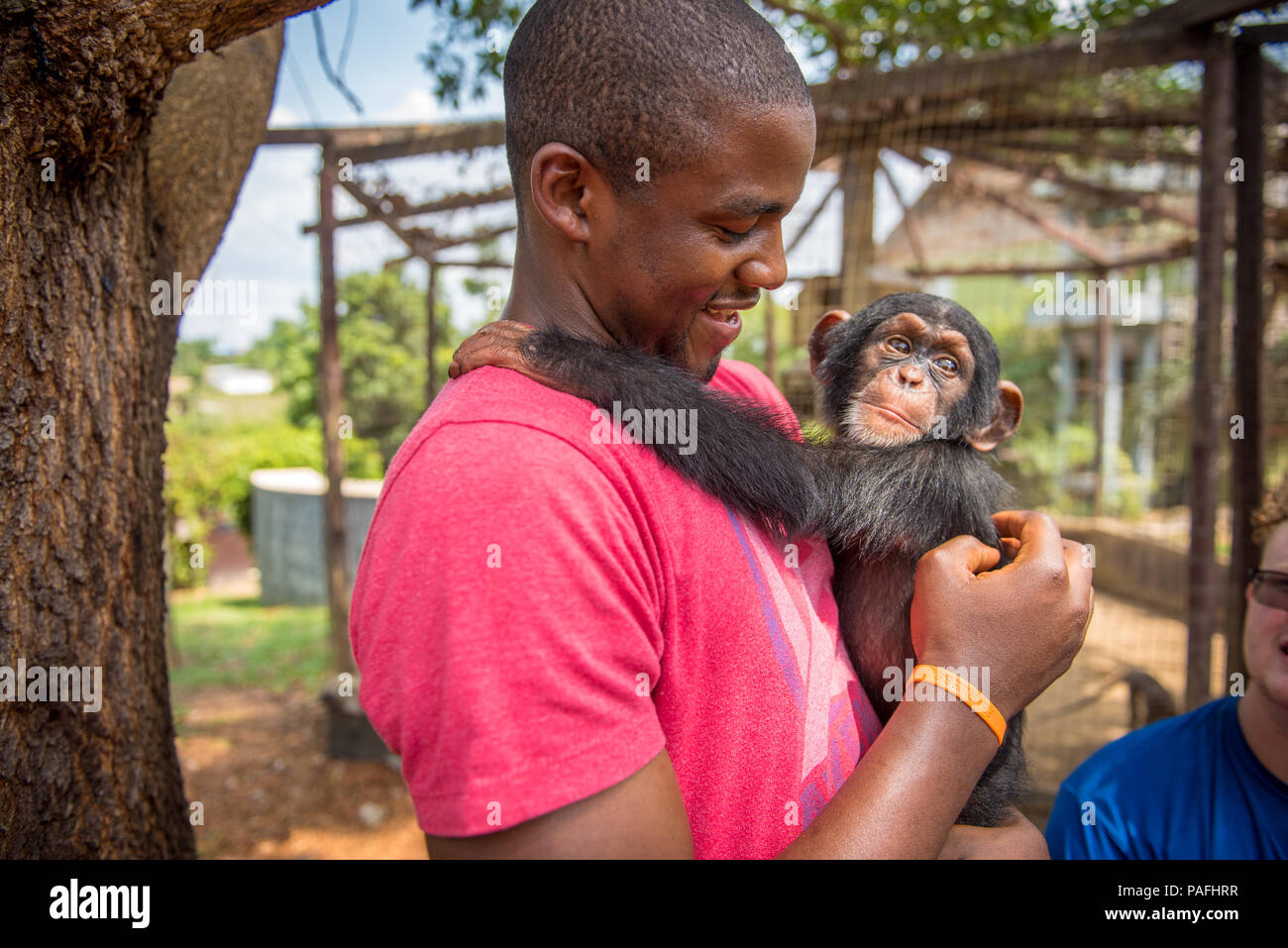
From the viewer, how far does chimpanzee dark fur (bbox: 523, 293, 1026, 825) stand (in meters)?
1.30

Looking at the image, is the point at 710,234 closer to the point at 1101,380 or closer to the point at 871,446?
the point at 871,446

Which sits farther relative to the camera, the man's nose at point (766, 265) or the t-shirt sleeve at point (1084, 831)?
the t-shirt sleeve at point (1084, 831)

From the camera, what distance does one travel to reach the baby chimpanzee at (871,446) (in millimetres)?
1286

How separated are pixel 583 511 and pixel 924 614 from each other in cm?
62

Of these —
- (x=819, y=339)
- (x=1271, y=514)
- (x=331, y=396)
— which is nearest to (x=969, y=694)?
(x=819, y=339)

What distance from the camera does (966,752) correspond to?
1.13 metres

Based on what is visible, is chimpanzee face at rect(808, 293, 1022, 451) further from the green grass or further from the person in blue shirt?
the green grass
